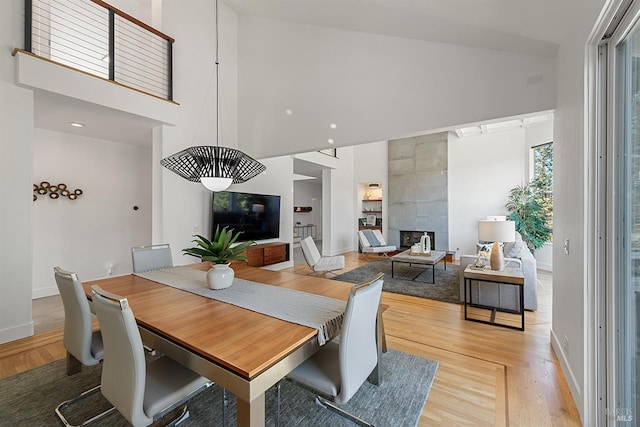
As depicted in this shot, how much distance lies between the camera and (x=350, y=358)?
1.37m

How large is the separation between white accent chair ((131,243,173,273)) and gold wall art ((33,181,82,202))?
2.64 meters

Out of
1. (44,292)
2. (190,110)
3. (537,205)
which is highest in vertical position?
(190,110)

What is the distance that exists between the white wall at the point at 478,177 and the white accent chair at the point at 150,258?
23.4 ft

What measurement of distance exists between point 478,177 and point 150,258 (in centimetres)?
761

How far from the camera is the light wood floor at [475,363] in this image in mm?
1781

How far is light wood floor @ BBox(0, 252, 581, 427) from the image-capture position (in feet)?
5.84

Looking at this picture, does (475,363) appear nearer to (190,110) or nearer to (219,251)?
(219,251)

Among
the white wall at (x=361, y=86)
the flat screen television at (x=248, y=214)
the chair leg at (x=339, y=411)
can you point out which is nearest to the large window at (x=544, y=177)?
the white wall at (x=361, y=86)

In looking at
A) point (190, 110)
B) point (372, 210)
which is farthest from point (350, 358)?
point (372, 210)

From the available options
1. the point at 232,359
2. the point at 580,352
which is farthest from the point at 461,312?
the point at 232,359

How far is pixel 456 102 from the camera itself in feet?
10.8

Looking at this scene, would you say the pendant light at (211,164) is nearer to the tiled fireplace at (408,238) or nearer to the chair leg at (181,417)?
the chair leg at (181,417)

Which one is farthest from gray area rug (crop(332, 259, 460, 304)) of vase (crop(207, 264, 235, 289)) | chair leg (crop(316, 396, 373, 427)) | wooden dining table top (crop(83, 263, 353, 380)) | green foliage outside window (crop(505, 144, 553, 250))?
vase (crop(207, 264, 235, 289))

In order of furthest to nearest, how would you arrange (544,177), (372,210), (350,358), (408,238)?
(372,210), (408,238), (544,177), (350,358)
